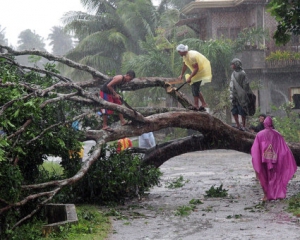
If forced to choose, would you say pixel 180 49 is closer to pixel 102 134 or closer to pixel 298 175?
pixel 102 134

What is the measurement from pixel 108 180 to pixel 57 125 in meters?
2.06

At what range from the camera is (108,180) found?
11.4 metres

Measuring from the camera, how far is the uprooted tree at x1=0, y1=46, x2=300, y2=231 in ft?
27.7

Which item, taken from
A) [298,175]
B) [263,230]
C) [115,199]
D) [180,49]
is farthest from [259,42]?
[263,230]

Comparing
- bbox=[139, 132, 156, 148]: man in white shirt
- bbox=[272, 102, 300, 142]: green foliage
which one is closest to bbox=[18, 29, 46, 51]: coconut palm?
bbox=[272, 102, 300, 142]: green foliage

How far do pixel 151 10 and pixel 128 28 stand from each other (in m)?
1.65

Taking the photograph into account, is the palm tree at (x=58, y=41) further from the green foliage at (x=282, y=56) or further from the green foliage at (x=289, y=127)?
the green foliage at (x=289, y=127)

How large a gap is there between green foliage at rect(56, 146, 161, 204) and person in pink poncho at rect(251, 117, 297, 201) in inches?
85.5

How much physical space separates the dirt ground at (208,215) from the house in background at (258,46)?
1333cm

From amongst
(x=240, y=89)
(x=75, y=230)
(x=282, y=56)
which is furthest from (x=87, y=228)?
(x=282, y=56)

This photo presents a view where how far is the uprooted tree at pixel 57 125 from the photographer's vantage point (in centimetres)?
845

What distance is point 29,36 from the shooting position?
11088 centimetres

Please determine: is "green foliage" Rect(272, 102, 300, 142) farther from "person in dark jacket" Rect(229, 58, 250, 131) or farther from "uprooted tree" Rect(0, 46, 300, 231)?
"uprooted tree" Rect(0, 46, 300, 231)

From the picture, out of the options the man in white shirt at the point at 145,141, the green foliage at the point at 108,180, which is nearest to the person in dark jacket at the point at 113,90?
the green foliage at the point at 108,180
